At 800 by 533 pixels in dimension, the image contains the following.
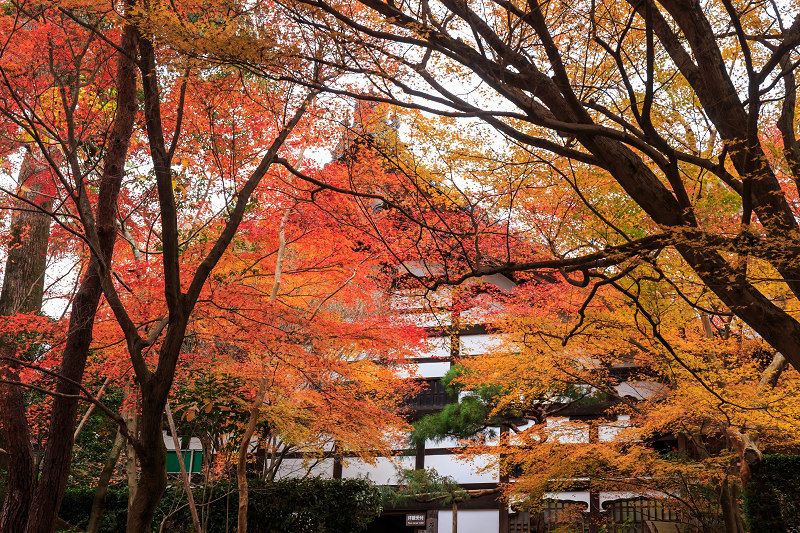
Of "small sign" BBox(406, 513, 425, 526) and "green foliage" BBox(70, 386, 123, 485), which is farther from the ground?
"green foliage" BBox(70, 386, 123, 485)

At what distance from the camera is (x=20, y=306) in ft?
26.4

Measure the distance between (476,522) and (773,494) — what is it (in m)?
5.44

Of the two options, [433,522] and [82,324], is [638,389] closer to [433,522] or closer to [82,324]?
[433,522]

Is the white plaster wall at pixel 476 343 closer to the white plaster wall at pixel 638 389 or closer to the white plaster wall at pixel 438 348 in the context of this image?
the white plaster wall at pixel 438 348

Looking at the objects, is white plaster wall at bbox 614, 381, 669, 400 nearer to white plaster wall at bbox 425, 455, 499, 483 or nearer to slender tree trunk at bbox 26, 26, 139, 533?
white plaster wall at bbox 425, 455, 499, 483

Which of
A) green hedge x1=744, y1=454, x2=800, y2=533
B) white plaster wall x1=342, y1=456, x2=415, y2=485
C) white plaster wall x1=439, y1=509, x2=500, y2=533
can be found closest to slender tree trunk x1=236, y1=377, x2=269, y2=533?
white plaster wall x1=342, y1=456, x2=415, y2=485

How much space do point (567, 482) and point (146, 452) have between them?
26.4 ft

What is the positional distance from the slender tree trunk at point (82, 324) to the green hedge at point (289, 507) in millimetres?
5101

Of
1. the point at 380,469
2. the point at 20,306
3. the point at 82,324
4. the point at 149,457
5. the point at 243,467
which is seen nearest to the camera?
the point at 149,457

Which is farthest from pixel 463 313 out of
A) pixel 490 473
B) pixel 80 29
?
pixel 80 29

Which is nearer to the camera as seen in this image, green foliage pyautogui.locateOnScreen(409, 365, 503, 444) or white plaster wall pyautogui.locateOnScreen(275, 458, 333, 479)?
green foliage pyautogui.locateOnScreen(409, 365, 503, 444)

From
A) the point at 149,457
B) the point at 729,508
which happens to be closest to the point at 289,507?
the point at 729,508

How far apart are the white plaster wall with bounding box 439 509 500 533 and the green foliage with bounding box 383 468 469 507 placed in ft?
2.39

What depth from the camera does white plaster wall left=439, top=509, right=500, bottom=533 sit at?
44.1 feet
